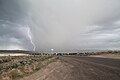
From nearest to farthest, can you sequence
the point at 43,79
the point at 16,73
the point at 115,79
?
the point at 115,79 < the point at 43,79 < the point at 16,73

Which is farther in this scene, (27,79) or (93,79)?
(27,79)

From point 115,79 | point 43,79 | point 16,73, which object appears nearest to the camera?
point 115,79

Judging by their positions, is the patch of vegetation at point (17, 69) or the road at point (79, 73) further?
the patch of vegetation at point (17, 69)

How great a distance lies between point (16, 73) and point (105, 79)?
10626 millimetres

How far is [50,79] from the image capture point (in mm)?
15898

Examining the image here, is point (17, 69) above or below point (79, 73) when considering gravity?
above

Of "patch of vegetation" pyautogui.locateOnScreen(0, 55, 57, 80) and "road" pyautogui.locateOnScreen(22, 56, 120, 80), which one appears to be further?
"patch of vegetation" pyautogui.locateOnScreen(0, 55, 57, 80)

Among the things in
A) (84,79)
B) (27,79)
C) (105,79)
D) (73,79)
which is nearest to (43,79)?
(27,79)

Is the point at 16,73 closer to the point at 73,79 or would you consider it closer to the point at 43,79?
→ the point at 43,79

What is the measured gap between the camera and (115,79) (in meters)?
14.8

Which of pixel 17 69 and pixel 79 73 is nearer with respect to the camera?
pixel 79 73

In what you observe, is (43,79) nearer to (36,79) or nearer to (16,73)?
(36,79)

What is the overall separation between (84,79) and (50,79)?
3.38 m

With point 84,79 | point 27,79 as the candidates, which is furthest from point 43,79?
point 84,79
